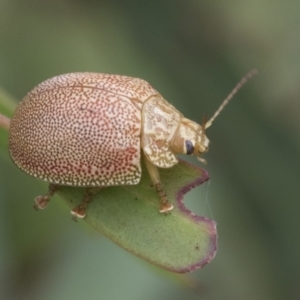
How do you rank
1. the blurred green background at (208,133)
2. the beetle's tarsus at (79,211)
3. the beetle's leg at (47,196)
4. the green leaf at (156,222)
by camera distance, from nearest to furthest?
the green leaf at (156,222) → the beetle's tarsus at (79,211) → the beetle's leg at (47,196) → the blurred green background at (208,133)

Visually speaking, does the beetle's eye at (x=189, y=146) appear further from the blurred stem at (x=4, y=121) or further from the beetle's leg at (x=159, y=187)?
the blurred stem at (x=4, y=121)

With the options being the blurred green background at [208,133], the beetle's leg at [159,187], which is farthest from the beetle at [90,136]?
the blurred green background at [208,133]

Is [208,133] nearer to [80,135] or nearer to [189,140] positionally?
[189,140]

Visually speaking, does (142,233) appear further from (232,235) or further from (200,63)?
(200,63)

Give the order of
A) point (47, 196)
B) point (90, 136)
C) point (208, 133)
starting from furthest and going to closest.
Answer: point (208, 133)
point (47, 196)
point (90, 136)

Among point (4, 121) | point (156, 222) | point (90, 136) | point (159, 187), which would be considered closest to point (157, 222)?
point (156, 222)

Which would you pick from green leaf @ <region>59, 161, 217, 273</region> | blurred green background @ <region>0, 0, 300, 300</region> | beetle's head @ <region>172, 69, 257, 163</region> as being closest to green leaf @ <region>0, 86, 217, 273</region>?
green leaf @ <region>59, 161, 217, 273</region>
